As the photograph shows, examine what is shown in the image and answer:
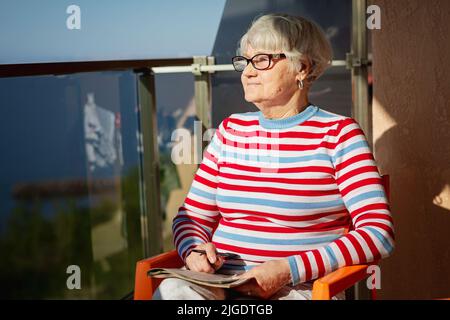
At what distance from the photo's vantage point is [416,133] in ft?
8.96

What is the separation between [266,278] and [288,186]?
1.00ft

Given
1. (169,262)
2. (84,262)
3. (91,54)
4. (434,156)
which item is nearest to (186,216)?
(169,262)

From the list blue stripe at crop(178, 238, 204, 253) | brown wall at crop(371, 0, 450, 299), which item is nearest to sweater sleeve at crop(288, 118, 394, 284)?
blue stripe at crop(178, 238, 204, 253)

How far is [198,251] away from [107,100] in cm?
180

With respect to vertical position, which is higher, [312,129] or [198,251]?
[312,129]

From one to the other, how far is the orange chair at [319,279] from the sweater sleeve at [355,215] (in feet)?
0.12

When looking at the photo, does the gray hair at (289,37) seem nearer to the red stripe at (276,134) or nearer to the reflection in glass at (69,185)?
the red stripe at (276,134)

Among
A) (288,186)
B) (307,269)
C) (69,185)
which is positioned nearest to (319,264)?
(307,269)

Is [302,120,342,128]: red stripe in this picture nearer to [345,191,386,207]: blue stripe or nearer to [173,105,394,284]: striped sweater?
[173,105,394,284]: striped sweater

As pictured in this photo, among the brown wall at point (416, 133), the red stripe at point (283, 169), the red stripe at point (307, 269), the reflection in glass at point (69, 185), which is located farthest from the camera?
the reflection in glass at point (69, 185)

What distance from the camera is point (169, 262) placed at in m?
2.21

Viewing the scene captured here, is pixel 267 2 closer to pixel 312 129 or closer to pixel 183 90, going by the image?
pixel 183 90

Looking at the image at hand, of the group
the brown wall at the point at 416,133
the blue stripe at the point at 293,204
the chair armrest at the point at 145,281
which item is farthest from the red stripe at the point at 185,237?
the brown wall at the point at 416,133

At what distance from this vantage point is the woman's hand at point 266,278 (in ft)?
6.39
